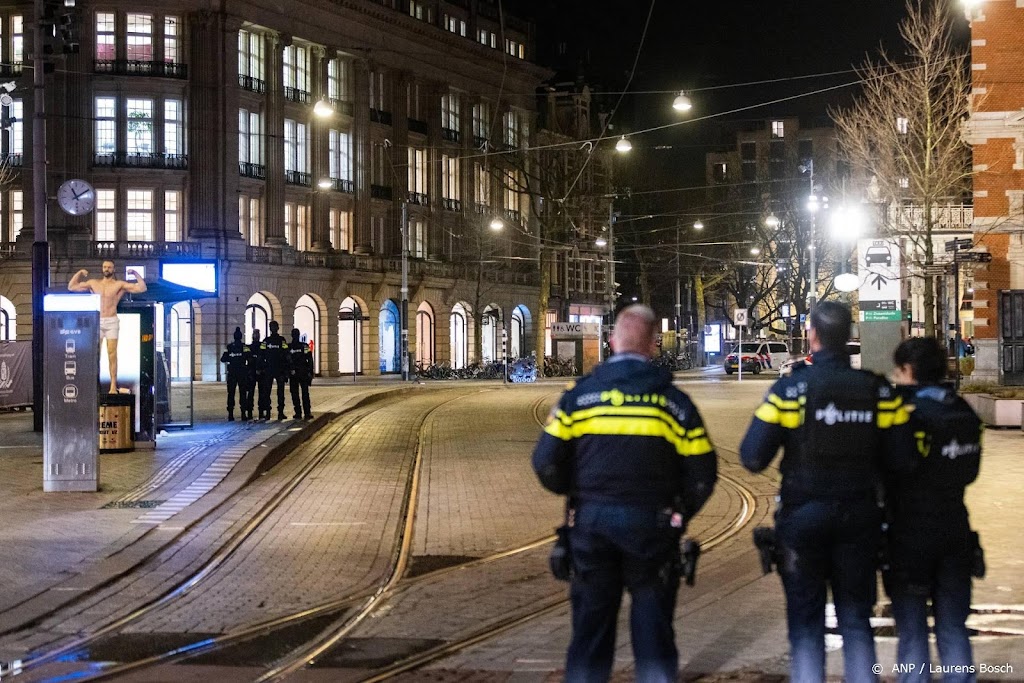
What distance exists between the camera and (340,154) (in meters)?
69.3

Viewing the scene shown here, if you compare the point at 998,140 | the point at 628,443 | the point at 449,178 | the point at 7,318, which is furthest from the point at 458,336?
the point at 628,443

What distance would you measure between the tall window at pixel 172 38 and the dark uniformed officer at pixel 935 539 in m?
58.1

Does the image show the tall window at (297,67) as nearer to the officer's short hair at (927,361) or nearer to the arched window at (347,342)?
the arched window at (347,342)

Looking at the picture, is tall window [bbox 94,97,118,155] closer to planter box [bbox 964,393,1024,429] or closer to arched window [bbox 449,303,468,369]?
arched window [bbox 449,303,468,369]

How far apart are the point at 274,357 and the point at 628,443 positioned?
21.4m

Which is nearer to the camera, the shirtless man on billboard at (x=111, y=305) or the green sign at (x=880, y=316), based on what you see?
the green sign at (x=880, y=316)

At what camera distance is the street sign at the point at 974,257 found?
3616cm

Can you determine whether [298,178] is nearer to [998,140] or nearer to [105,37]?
[105,37]

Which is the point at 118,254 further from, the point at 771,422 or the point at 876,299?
the point at 771,422

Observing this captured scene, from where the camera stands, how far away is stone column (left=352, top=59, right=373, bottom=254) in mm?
69625

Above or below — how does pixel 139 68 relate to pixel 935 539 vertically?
above

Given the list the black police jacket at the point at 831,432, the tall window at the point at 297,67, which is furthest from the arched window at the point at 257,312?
the black police jacket at the point at 831,432

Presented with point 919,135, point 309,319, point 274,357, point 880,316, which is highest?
point 919,135

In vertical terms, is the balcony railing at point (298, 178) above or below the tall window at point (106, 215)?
above
